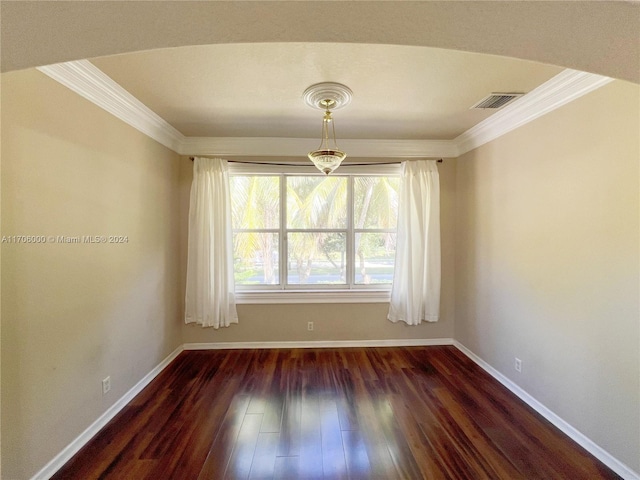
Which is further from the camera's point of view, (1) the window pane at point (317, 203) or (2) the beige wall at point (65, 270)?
(1) the window pane at point (317, 203)

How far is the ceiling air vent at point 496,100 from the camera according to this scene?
2156 millimetres

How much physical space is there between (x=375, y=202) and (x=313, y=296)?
58.8 inches

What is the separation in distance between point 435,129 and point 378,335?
259 cm

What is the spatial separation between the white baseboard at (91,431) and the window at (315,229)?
1.31 meters

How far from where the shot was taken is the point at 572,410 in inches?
75.5

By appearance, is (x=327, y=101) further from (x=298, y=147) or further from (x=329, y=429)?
(x=329, y=429)

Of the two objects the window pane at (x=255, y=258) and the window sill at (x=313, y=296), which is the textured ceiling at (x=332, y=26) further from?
the window sill at (x=313, y=296)

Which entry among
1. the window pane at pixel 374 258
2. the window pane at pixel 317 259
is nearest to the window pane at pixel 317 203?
the window pane at pixel 317 259

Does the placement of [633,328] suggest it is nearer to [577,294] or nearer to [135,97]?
[577,294]

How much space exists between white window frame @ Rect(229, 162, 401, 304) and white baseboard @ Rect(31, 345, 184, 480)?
120 centimetres

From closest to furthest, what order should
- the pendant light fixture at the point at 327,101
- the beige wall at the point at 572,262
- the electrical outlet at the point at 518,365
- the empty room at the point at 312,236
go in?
the empty room at the point at 312,236 → the beige wall at the point at 572,262 → the pendant light fixture at the point at 327,101 → the electrical outlet at the point at 518,365

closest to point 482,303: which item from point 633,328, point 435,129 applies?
point 633,328

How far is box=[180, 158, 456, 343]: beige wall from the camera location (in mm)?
3334

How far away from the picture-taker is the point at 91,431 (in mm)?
1916
